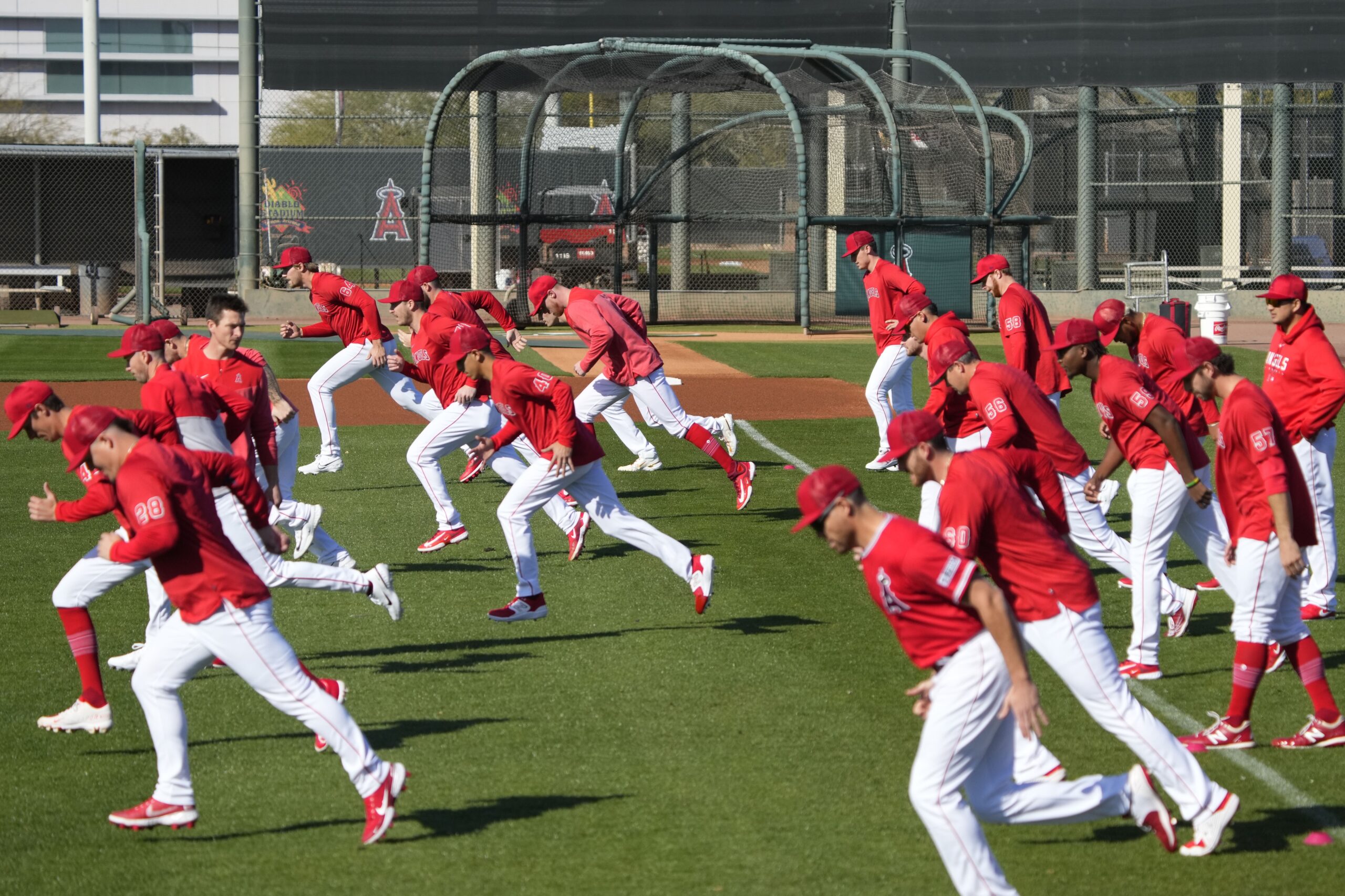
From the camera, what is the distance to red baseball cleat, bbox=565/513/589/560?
1045 cm

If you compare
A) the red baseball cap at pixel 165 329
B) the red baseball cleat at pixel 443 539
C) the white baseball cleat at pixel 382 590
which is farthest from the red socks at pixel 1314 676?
the red baseball cleat at pixel 443 539

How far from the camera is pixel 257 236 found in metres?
31.7

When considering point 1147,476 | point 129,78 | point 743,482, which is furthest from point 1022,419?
point 129,78

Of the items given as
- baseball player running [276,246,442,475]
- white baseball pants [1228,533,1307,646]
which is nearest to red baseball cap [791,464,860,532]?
white baseball pants [1228,533,1307,646]

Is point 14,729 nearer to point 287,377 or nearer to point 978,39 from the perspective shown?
point 287,377

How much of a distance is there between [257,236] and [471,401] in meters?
21.9

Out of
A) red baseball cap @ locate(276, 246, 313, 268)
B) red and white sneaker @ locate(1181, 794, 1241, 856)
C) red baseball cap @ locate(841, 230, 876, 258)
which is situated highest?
red baseball cap @ locate(841, 230, 876, 258)

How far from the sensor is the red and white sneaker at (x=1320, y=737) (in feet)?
22.2

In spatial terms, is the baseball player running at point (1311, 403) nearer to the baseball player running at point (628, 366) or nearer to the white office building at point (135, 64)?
the baseball player running at point (628, 366)

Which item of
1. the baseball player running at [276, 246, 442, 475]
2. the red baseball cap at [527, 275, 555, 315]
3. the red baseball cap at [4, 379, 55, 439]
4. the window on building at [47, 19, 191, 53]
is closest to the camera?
the red baseball cap at [4, 379, 55, 439]

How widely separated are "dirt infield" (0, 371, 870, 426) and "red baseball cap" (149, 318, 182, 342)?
8.44 meters

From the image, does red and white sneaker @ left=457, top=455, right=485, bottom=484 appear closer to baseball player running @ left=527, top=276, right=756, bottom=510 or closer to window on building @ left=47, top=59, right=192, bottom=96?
baseball player running @ left=527, top=276, right=756, bottom=510

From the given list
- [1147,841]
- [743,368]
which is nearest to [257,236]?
[743,368]

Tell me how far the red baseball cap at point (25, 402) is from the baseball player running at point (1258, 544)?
16.5 ft
